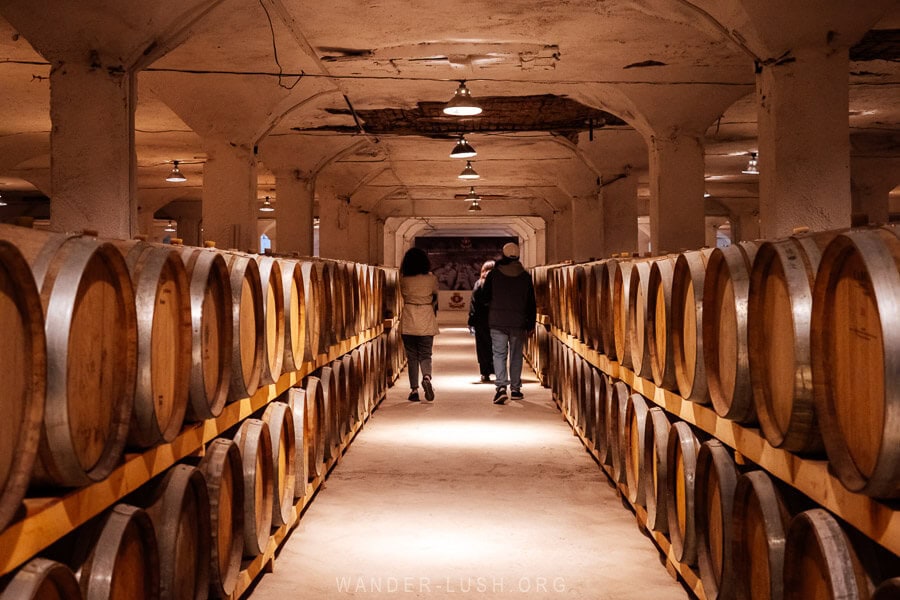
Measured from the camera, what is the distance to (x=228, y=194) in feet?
37.4

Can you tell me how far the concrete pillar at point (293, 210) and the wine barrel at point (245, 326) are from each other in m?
11.4

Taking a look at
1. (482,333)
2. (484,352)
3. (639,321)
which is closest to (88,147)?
(639,321)

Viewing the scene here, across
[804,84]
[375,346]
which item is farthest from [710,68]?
[375,346]

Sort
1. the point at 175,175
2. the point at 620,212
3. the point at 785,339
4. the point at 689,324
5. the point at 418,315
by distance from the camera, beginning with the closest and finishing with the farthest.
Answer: the point at 785,339 → the point at 689,324 → the point at 418,315 → the point at 620,212 → the point at 175,175

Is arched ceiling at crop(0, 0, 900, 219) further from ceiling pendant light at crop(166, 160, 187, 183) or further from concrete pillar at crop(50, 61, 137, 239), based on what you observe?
ceiling pendant light at crop(166, 160, 187, 183)

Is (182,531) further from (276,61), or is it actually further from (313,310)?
(276,61)

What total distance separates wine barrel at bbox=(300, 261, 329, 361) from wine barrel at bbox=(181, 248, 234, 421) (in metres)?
1.98

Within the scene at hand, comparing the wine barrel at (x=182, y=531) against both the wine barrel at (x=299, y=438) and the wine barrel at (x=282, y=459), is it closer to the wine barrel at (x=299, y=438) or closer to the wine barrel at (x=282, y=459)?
the wine barrel at (x=282, y=459)

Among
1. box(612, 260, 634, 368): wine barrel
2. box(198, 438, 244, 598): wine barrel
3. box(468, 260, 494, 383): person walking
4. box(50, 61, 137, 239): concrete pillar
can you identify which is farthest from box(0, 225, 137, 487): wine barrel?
box(468, 260, 494, 383): person walking

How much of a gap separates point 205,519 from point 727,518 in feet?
6.29

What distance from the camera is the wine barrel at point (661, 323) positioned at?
4.42 metres

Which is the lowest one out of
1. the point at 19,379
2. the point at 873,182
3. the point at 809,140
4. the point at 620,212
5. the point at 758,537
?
the point at 758,537

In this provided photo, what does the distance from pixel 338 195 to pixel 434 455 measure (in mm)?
13397

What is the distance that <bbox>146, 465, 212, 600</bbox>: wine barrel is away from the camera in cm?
295
